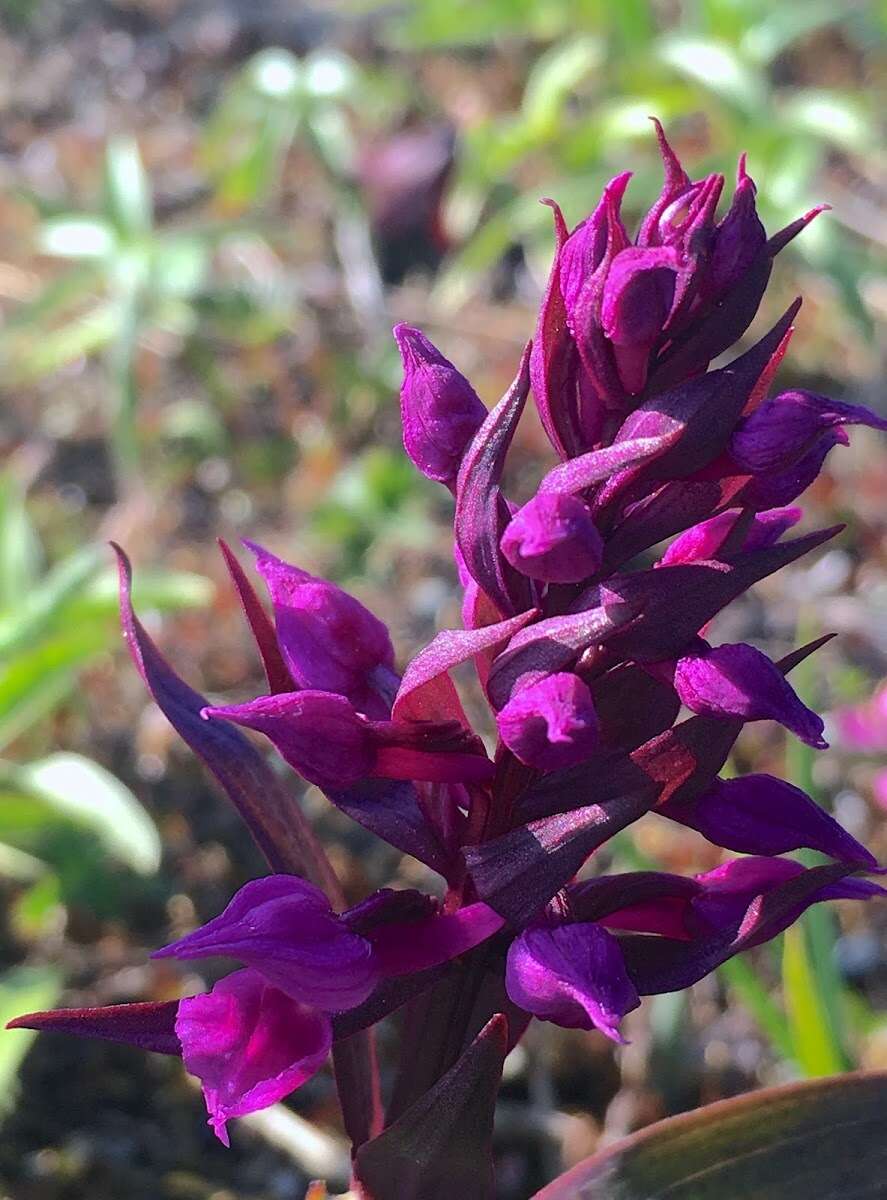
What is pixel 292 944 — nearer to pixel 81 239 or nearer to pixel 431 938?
pixel 431 938

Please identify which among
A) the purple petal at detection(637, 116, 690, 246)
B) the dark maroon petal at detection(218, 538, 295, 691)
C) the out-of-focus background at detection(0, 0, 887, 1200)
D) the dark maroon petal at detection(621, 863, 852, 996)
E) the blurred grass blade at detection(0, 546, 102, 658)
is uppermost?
the purple petal at detection(637, 116, 690, 246)

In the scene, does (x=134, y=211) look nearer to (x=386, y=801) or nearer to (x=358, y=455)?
(x=358, y=455)

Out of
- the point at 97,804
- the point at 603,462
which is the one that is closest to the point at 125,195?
the point at 97,804

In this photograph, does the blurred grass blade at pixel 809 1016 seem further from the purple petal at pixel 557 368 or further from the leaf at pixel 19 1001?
the leaf at pixel 19 1001

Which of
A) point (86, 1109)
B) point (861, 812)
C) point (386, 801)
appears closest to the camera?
point (386, 801)

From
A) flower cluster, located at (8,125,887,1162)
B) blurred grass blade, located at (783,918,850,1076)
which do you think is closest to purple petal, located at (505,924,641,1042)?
flower cluster, located at (8,125,887,1162)

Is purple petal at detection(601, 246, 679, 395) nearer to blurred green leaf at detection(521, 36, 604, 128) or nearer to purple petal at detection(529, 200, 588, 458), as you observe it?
purple petal at detection(529, 200, 588, 458)

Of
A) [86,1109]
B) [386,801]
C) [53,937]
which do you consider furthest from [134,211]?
[386,801]
